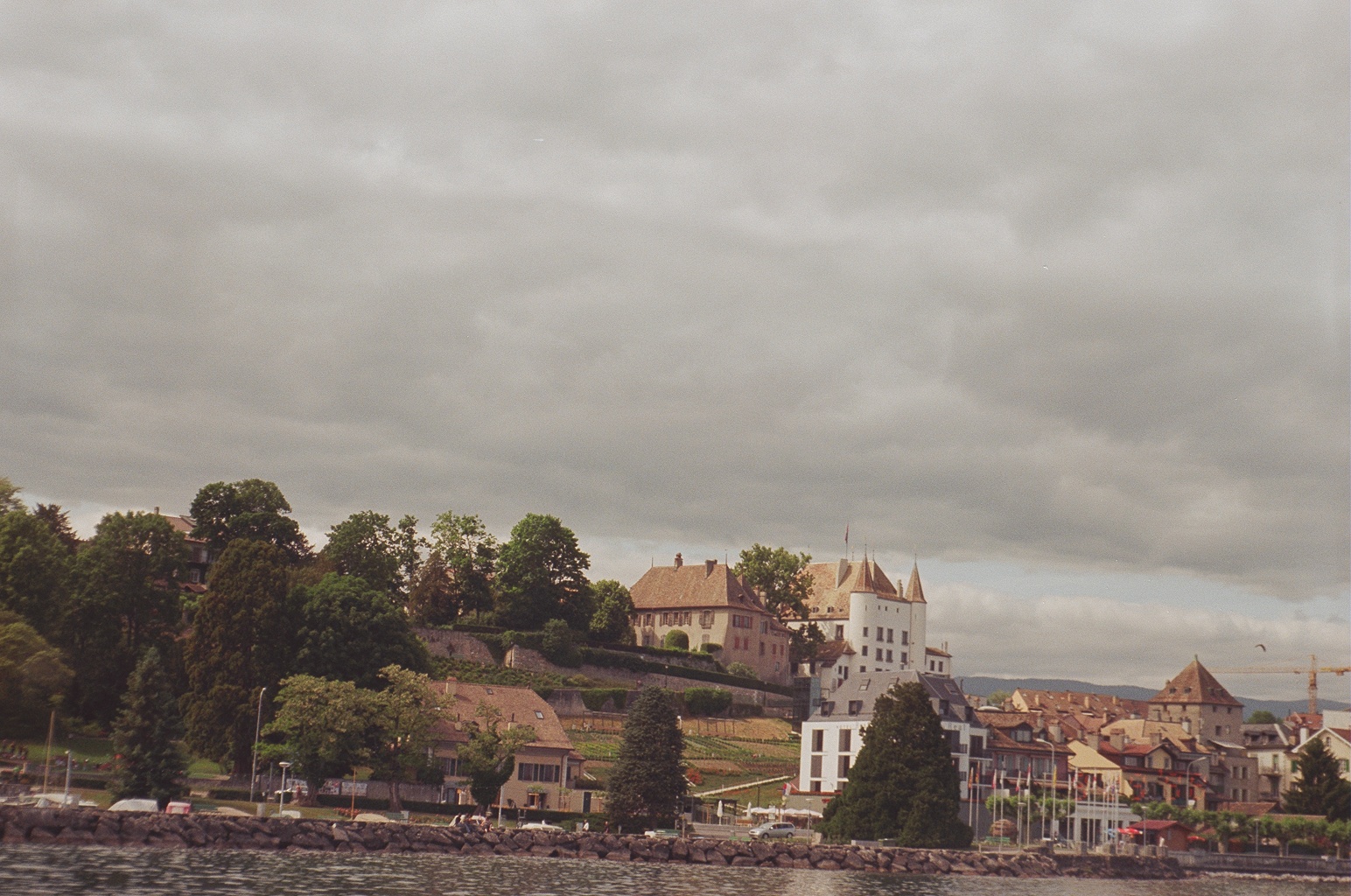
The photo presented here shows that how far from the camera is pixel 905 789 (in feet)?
244

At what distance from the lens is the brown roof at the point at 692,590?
451 feet

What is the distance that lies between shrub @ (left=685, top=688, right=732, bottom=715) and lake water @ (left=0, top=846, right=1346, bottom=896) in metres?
48.0

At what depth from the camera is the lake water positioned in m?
39.8

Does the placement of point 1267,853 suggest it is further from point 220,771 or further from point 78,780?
point 78,780

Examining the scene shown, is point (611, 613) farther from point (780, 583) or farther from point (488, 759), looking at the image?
point (488, 759)

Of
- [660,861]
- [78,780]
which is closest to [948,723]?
[660,861]

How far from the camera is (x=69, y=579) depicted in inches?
3155

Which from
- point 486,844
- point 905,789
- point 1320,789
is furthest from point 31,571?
point 1320,789

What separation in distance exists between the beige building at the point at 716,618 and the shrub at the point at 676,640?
68.0 inches

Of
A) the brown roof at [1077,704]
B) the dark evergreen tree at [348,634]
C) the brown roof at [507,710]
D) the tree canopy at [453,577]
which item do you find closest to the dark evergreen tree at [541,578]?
the tree canopy at [453,577]

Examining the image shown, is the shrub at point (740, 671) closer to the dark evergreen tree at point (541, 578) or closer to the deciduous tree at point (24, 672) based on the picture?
the dark evergreen tree at point (541, 578)

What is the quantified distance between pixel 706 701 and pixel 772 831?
4009 centimetres

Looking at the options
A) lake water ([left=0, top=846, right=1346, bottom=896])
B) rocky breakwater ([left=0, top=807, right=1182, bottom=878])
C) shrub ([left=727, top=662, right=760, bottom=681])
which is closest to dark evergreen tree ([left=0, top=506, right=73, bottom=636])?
rocky breakwater ([left=0, top=807, right=1182, bottom=878])

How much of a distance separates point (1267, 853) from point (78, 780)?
253ft
